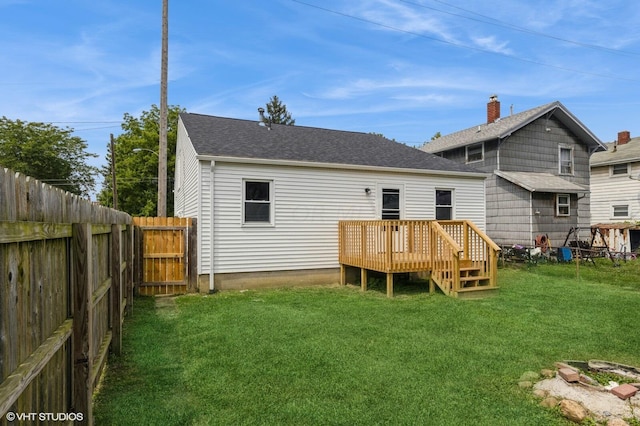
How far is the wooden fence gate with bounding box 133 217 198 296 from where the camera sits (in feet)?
30.1

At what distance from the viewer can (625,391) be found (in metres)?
3.49

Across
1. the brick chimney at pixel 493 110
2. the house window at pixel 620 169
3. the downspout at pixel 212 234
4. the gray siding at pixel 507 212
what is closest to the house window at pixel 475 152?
the gray siding at pixel 507 212

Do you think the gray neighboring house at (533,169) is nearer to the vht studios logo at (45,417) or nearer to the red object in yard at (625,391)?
the red object in yard at (625,391)

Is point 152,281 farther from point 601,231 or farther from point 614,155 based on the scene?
point 614,155

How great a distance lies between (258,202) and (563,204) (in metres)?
13.4

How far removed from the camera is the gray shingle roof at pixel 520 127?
1659 cm

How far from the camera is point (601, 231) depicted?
18.7m

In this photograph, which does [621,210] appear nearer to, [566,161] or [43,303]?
[566,161]

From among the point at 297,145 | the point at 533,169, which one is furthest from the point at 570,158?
the point at 297,145

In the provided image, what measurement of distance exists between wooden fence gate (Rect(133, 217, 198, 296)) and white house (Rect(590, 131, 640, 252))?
18843mm

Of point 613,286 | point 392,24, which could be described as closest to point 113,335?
point 613,286

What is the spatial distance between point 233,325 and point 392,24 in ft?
43.0

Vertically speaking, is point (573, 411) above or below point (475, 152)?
below

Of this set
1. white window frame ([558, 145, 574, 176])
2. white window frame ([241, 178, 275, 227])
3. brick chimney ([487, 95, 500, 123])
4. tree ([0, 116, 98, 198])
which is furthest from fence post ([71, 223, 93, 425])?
tree ([0, 116, 98, 198])
